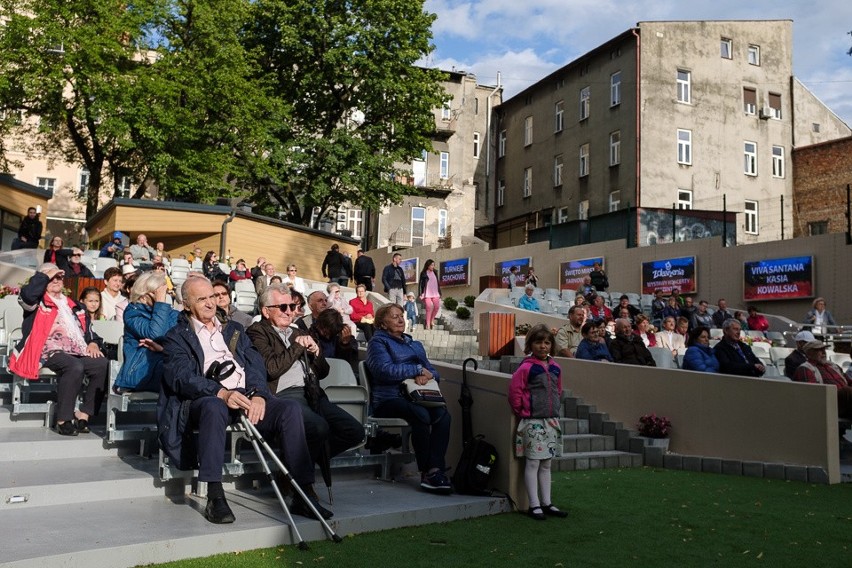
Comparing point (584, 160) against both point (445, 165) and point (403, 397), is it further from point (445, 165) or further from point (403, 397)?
point (403, 397)

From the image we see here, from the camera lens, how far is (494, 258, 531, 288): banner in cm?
3347

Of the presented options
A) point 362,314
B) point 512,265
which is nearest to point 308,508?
point 362,314

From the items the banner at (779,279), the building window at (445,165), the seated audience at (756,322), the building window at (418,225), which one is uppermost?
the building window at (445,165)

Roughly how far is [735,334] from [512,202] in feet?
125

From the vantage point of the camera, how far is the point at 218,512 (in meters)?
5.67

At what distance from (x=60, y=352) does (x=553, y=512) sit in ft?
15.2

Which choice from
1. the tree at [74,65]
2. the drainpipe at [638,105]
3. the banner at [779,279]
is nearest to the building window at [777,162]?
the drainpipe at [638,105]

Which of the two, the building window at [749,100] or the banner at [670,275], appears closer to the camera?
the banner at [670,275]

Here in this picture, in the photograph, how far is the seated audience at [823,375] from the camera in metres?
10.8

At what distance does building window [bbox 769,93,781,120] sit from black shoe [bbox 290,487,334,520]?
39661mm

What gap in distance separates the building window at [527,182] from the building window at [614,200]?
7.72 meters

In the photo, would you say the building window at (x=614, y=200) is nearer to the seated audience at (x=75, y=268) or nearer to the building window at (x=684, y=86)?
the building window at (x=684, y=86)

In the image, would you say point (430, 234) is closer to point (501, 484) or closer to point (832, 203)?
point (832, 203)

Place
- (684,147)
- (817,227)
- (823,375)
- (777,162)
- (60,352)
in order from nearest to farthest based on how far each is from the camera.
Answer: (60,352), (823,375), (817,227), (684,147), (777,162)
